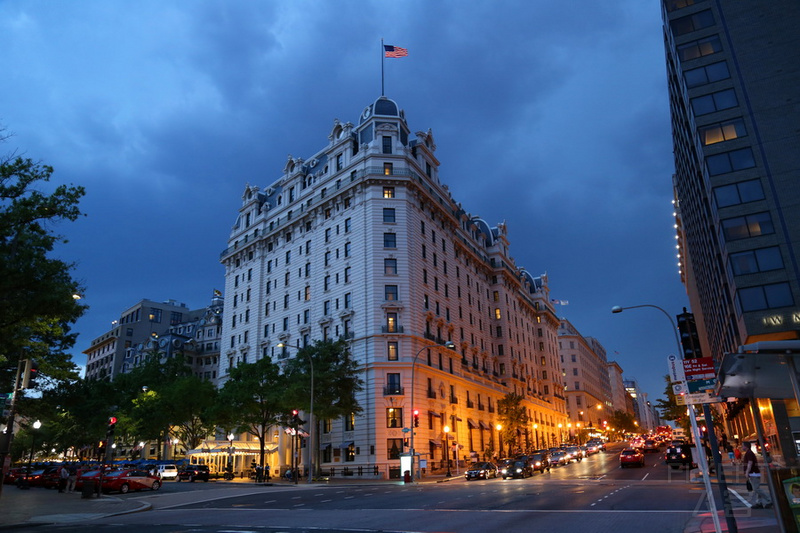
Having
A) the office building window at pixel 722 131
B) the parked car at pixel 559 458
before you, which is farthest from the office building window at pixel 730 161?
the parked car at pixel 559 458

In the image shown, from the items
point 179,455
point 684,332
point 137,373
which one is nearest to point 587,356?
point 179,455

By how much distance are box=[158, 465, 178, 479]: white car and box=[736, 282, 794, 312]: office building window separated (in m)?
53.7

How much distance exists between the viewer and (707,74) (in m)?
42.7

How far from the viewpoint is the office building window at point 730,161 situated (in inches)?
1565

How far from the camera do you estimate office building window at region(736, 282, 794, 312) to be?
3644 cm

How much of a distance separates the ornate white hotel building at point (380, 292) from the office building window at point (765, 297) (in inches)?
1038

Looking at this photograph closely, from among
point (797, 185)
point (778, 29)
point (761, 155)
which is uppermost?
point (778, 29)

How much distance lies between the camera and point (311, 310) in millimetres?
67125

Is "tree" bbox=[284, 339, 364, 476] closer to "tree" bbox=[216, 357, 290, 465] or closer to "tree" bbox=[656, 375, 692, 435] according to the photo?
"tree" bbox=[216, 357, 290, 465]

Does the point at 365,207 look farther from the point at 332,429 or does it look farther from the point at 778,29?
the point at 778,29

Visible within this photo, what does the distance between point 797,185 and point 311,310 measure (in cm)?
4897

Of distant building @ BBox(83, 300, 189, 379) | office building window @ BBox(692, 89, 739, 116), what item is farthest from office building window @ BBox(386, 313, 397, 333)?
distant building @ BBox(83, 300, 189, 379)

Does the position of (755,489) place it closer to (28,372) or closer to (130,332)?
(28,372)

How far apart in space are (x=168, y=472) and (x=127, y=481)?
19680mm
